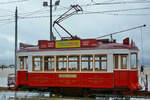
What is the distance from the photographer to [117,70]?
12695 mm

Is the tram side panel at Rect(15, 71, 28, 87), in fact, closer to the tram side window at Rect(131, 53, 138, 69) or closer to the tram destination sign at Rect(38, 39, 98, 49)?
the tram destination sign at Rect(38, 39, 98, 49)

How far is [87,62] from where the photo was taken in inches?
528

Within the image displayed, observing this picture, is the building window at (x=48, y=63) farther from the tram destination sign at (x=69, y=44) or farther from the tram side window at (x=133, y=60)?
the tram side window at (x=133, y=60)

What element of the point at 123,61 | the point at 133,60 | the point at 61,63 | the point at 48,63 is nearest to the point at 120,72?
the point at 123,61

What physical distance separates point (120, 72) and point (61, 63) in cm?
390

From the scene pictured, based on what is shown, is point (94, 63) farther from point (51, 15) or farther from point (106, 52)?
point (51, 15)

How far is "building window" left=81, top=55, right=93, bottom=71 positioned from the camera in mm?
13297

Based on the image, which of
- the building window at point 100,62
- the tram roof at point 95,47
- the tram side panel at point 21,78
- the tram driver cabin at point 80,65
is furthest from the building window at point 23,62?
the building window at point 100,62

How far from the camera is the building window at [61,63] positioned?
13.9 metres

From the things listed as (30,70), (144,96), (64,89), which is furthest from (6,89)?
(144,96)

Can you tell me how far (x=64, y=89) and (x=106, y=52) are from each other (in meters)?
3.75

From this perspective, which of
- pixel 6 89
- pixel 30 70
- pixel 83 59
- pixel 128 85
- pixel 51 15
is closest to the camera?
pixel 128 85

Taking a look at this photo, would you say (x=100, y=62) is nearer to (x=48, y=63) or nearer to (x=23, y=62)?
(x=48, y=63)

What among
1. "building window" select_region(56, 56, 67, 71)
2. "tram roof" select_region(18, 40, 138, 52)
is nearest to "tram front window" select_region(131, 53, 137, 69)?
"tram roof" select_region(18, 40, 138, 52)
